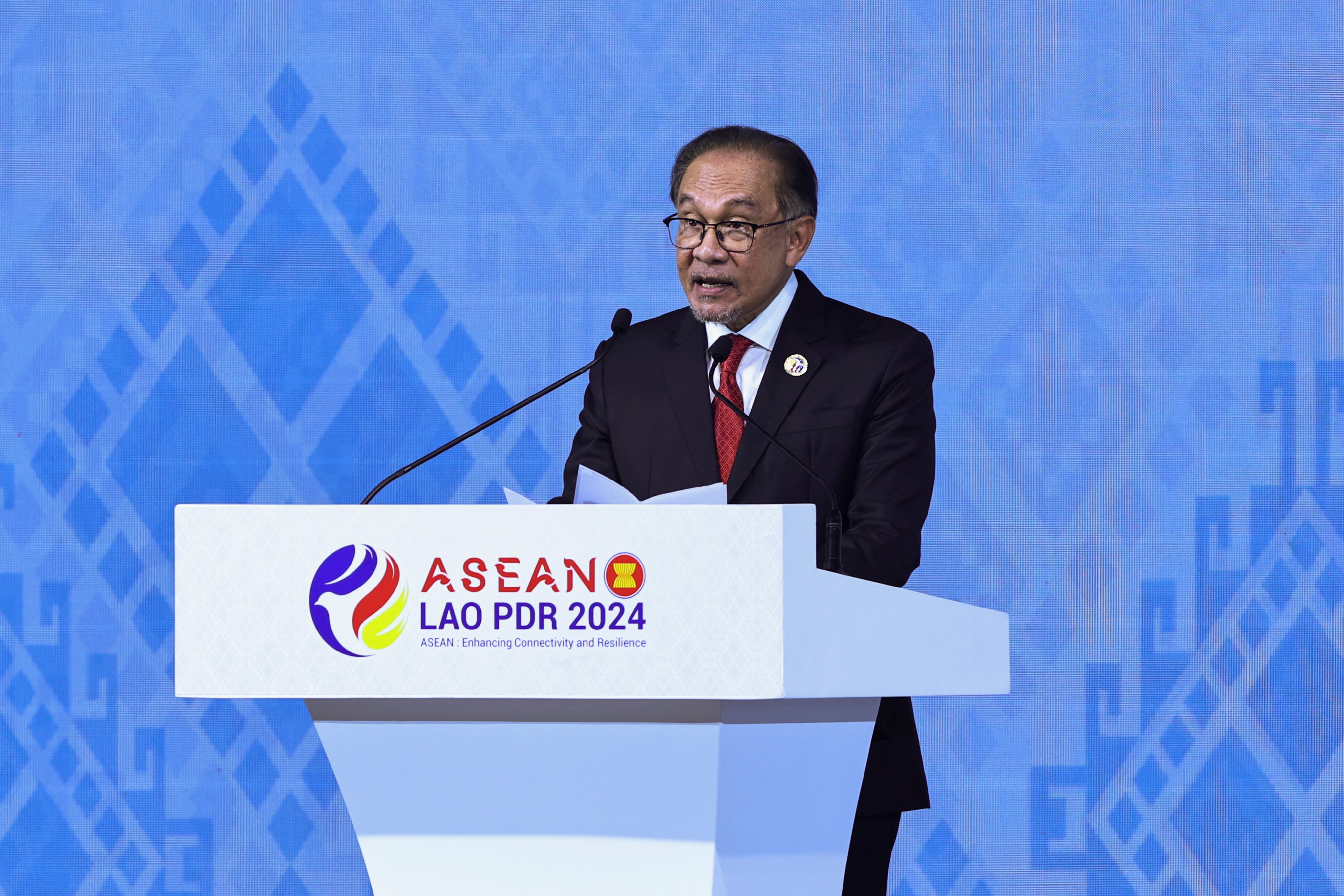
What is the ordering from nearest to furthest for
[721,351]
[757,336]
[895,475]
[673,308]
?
[721,351]
[895,475]
[757,336]
[673,308]

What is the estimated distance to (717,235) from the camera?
2049 millimetres

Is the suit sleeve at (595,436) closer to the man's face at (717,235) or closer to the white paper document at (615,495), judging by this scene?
the man's face at (717,235)

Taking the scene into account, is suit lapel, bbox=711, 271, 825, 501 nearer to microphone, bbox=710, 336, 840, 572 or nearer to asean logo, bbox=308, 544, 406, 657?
microphone, bbox=710, 336, 840, 572

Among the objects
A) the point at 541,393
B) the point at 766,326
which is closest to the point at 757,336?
the point at 766,326

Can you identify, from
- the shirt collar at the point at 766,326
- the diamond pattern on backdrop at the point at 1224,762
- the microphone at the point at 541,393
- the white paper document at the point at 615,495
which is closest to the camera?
the white paper document at the point at 615,495

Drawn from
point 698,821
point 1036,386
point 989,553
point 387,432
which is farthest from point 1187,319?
point 698,821

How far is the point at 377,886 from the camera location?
57.5 inches

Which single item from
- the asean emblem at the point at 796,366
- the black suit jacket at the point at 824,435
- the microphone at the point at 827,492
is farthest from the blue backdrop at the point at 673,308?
the microphone at the point at 827,492

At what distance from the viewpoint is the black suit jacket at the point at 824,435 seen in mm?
1868

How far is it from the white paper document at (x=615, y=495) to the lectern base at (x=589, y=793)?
221 millimetres

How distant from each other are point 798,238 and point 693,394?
0.33 m

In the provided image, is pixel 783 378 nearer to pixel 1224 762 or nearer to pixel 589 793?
pixel 589 793

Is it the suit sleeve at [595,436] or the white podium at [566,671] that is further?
the suit sleeve at [595,436]

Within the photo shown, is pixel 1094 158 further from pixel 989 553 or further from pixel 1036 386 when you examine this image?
pixel 989 553
